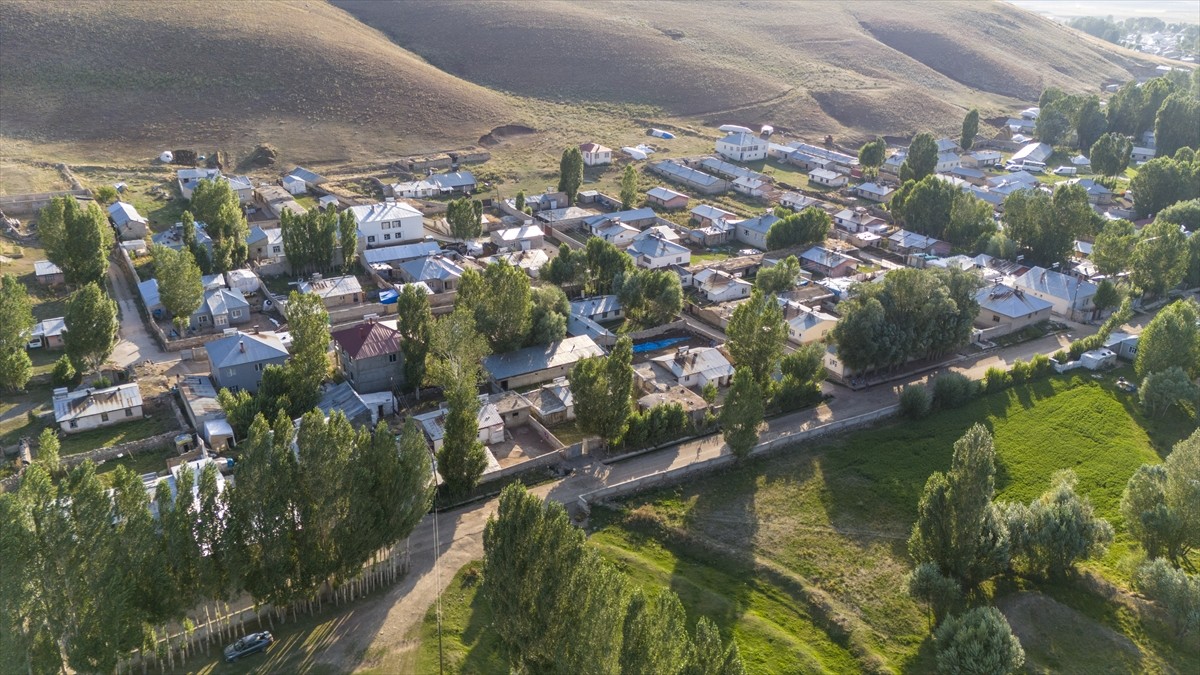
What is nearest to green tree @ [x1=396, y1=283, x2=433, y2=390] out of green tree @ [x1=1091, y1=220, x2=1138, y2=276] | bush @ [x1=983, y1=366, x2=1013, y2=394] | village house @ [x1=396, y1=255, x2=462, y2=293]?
village house @ [x1=396, y1=255, x2=462, y2=293]

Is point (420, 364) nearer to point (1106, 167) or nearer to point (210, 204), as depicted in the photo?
point (210, 204)

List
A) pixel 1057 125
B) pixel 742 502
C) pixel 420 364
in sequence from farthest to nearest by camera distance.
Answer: pixel 1057 125, pixel 420 364, pixel 742 502

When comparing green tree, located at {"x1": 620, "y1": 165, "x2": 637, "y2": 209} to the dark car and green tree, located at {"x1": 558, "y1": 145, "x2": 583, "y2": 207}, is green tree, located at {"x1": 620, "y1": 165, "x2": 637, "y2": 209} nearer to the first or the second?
green tree, located at {"x1": 558, "y1": 145, "x2": 583, "y2": 207}

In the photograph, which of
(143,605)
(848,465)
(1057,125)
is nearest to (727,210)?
(848,465)

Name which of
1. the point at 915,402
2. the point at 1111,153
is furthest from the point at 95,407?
the point at 1111,153

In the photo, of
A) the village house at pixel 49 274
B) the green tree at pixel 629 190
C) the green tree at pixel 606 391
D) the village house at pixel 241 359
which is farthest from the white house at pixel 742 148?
the village house at pixel 49 274

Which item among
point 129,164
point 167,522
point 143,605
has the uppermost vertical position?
point 167,522

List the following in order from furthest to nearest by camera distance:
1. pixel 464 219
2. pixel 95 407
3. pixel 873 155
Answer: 1. pixel 873 155
2. pixel 464 219
3. pixel 95 407

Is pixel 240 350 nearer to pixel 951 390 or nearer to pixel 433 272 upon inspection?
pixel 433 272
